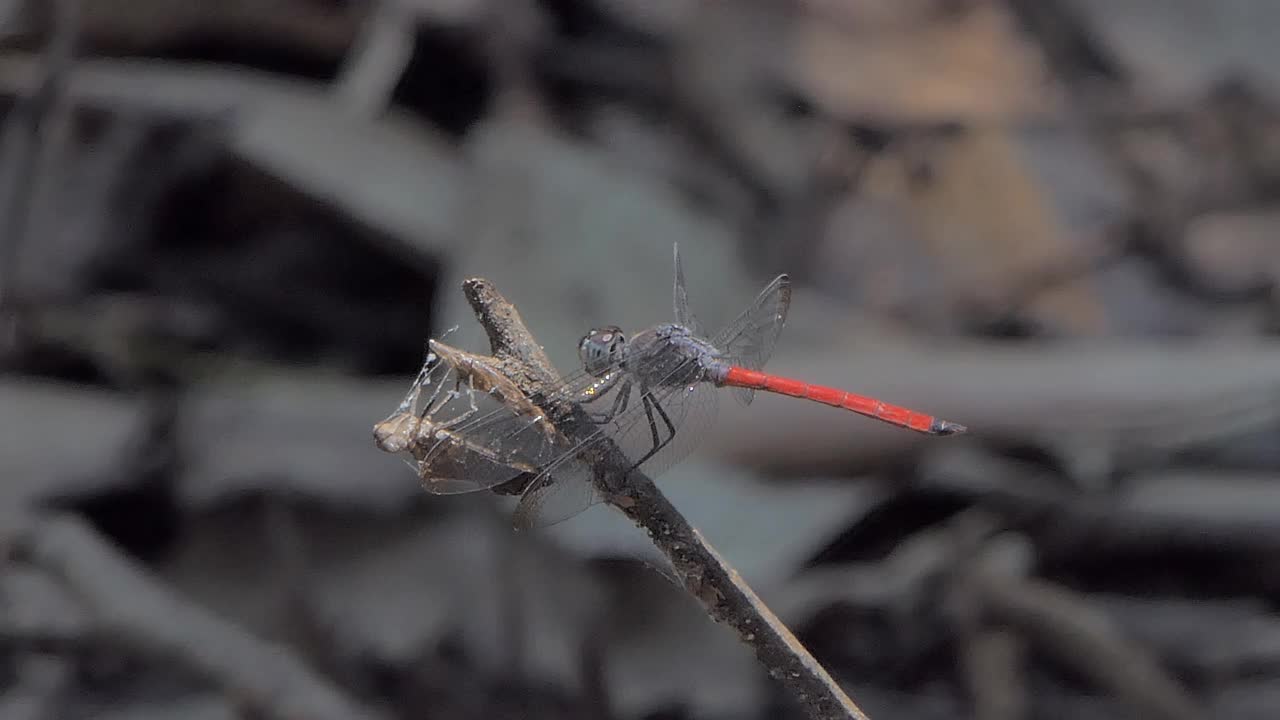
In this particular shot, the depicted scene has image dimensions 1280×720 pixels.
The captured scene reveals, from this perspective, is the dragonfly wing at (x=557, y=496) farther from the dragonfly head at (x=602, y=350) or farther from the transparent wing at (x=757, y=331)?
the transparent wing at (x=757, y=331)

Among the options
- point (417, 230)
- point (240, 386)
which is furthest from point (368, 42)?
point (240, 386)

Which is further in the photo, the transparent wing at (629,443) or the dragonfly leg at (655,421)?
the dragonfly leg at (655,421)

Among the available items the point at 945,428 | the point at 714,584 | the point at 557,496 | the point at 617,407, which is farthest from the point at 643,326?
the point at 714,584

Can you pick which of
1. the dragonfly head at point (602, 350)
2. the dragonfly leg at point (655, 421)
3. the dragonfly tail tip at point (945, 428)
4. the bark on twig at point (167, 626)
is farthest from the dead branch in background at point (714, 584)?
the bark on twig at point (167, 626)

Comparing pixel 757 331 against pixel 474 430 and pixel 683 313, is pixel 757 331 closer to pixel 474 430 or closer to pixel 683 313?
pixel 683 313

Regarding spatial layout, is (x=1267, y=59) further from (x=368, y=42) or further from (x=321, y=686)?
(x=321, y=686)

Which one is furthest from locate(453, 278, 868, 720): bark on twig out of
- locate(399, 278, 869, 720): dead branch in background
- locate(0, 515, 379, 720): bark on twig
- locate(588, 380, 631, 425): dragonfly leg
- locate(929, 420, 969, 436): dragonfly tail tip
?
locate(0, 515, 379, 720): bark on twig

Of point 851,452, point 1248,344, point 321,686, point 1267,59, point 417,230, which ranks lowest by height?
point 321,686
